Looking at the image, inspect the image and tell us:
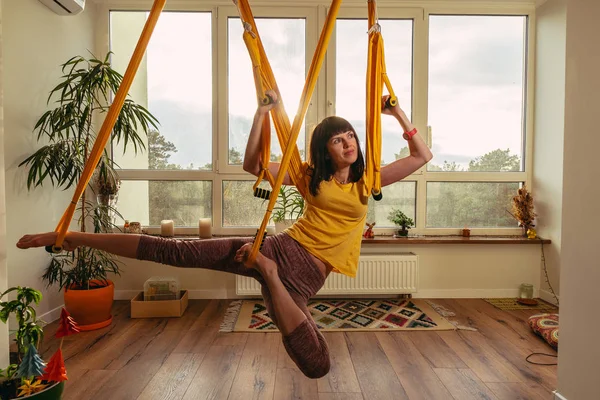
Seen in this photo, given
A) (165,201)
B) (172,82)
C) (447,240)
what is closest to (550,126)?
(447,240)

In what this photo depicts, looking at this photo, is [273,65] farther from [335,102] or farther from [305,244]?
[305,244]

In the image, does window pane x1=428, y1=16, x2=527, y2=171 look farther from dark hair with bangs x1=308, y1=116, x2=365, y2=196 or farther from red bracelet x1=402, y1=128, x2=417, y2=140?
dark hair with bangs x1=308, y1=116, x2=365, y2=196

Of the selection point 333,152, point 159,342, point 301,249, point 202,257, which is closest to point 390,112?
point 333,152

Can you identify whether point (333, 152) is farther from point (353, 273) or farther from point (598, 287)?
point (598, 287)

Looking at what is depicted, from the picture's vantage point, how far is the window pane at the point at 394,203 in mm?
4207

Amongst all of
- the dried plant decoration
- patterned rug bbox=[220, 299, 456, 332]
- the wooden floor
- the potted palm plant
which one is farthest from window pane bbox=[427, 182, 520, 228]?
the potted palm plant

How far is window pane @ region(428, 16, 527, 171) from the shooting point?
4.16 m

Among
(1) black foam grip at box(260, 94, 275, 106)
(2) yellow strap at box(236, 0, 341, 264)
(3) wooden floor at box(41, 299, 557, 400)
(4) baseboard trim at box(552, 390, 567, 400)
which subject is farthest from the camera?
(3) wooden floor at box(41, 299, 557, 400)

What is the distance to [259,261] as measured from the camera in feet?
5.03

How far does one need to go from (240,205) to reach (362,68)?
1.73 meters

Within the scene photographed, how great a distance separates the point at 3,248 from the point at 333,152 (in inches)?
59.6

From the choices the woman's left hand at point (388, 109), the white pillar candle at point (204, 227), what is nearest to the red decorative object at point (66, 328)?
the woman's left hand at point (388, 109)

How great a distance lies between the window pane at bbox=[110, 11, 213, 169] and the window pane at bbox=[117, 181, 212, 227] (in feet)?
0.60

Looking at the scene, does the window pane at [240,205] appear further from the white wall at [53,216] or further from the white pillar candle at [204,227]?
the white wall at [53,216]
